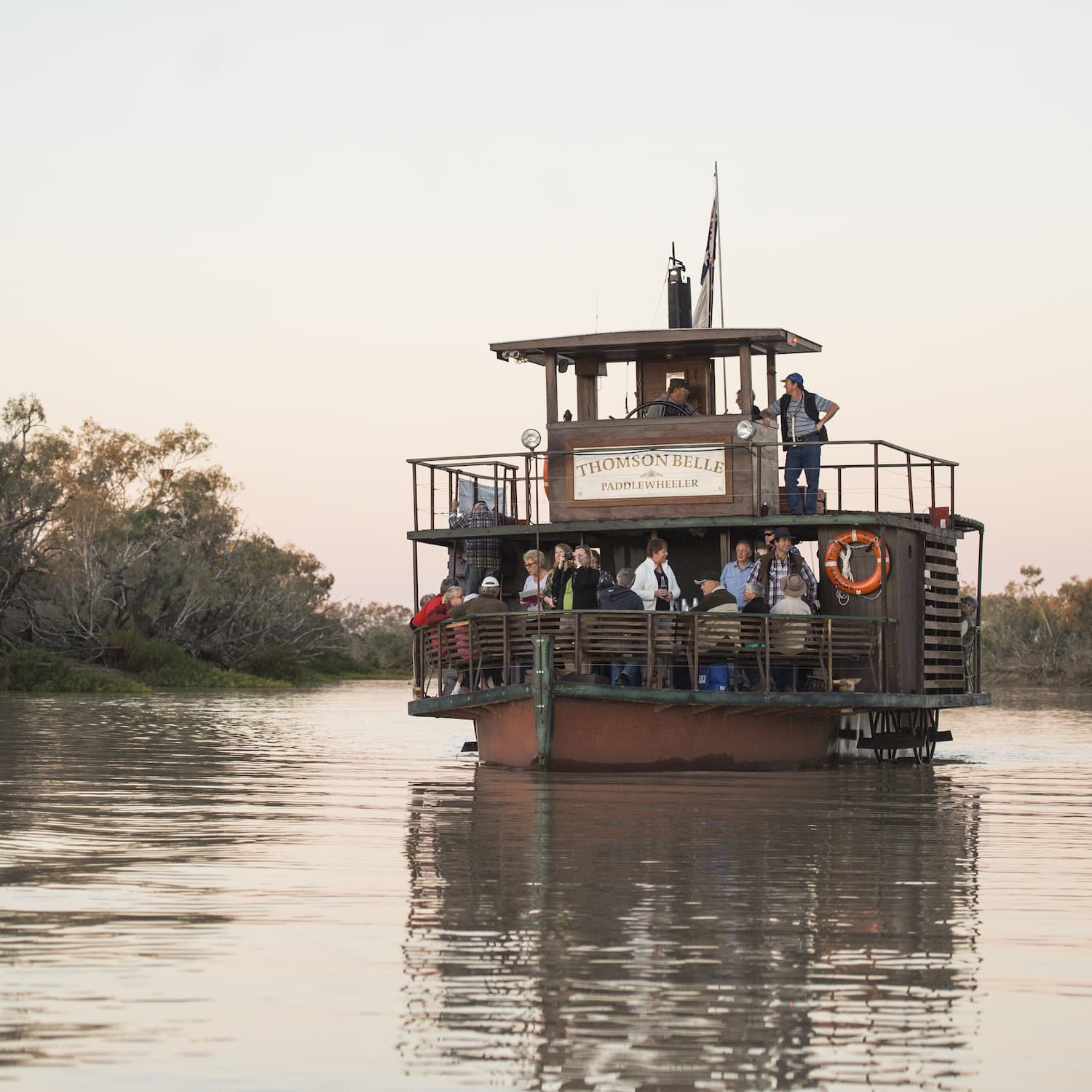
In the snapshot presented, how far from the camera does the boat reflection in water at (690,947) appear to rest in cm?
566

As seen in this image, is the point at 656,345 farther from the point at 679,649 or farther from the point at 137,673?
the point at 137,673

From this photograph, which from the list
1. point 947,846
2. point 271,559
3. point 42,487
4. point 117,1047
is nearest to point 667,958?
point 117,1047

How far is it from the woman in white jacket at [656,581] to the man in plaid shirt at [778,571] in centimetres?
80

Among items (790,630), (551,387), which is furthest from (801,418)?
(790,630)

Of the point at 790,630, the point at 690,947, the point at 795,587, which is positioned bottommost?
the point at 690,947

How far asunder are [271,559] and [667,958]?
61668mm

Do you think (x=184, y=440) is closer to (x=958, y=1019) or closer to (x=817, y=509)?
(x=817, y=509)

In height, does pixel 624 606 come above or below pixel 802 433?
below

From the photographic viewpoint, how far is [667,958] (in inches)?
280

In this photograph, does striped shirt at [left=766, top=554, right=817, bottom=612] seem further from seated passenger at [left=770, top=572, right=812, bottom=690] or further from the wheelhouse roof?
the wheelhouse roof

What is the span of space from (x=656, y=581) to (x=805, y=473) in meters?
2.43

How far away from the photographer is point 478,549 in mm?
19734

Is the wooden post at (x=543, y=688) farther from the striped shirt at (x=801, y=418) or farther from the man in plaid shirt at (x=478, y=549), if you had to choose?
the striped shirt at (x=801, y=418)

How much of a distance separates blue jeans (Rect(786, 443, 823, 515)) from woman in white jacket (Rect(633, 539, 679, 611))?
1927 millimetres
